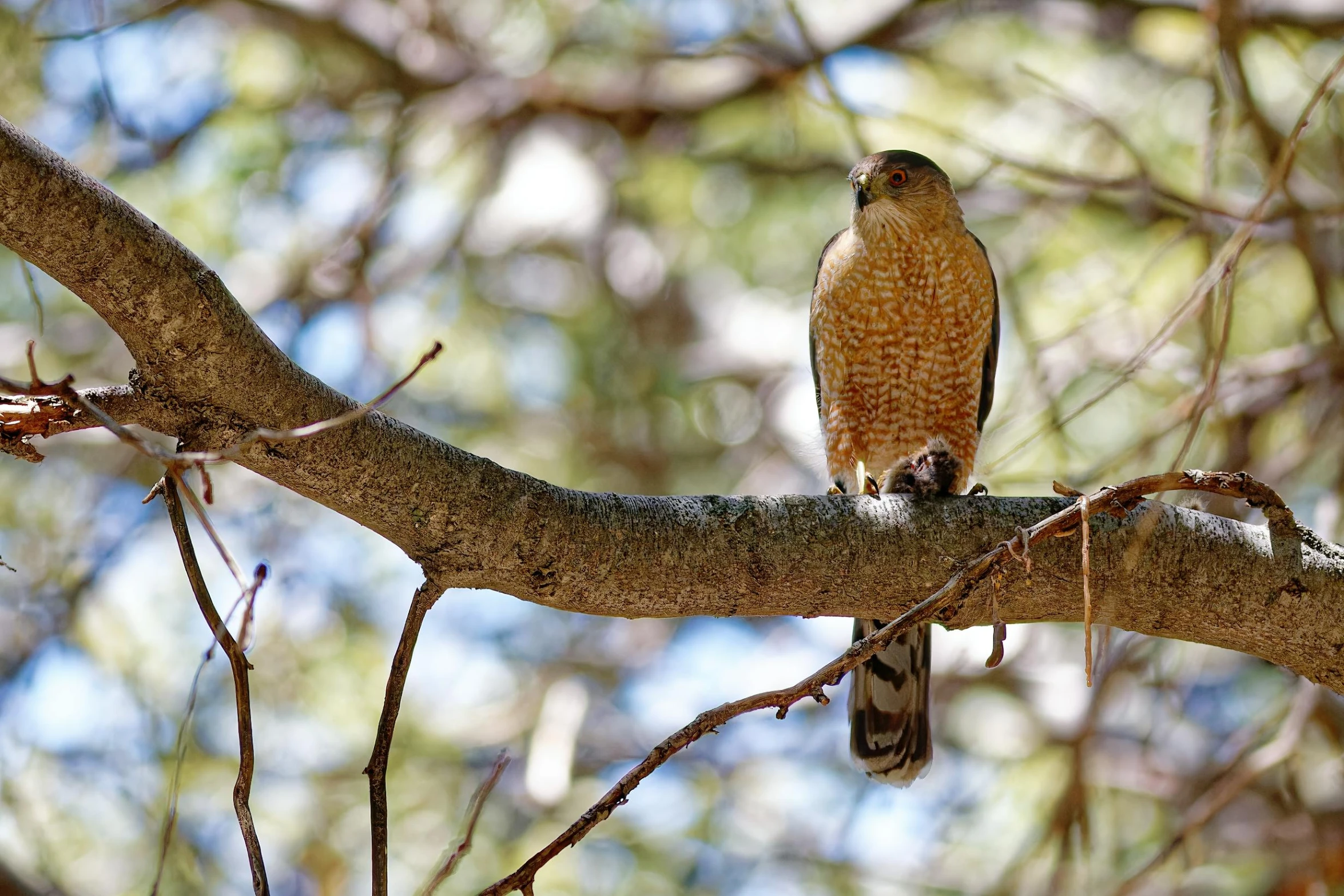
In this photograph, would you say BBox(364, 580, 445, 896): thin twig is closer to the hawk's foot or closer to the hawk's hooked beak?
the hawk's foot

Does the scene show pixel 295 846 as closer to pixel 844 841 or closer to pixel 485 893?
pixel 844 841

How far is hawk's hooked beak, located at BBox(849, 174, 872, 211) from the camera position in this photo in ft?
14.2

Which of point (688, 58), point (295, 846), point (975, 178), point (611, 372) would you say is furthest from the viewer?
point (611, 372)

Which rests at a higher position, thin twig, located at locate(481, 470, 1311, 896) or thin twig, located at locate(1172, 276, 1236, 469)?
thin twig, located at locate(1172, 276, 1236, 469)

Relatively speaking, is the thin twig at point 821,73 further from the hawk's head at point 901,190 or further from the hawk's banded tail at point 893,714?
the hawk's banded tail at point 893,714

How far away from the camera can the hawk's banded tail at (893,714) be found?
4.11 metres

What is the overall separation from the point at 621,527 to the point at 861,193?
7.96 feet

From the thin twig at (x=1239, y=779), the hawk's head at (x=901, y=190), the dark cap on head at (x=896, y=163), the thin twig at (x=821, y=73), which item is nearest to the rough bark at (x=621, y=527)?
the thin twig at (x=1239, y=779)

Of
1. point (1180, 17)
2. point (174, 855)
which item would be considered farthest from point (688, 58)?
point (174, 855)

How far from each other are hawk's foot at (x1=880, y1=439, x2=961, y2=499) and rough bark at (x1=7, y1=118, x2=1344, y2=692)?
379 mm

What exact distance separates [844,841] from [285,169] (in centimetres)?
444

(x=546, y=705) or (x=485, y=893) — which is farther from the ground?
(x=546, y=705)

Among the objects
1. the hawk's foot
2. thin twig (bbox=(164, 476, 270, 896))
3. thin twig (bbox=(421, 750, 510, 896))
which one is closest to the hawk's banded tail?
the hawk's foot

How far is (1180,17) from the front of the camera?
616cm
